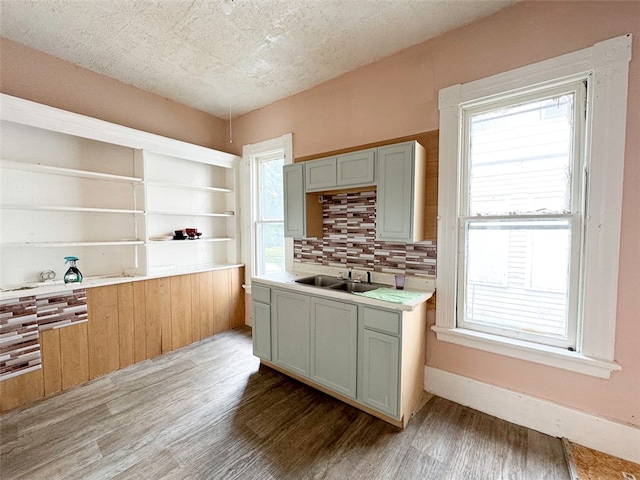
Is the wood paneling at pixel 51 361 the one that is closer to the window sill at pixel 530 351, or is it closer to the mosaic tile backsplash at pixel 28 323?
the mosaic tile backsplash at pixel 28 323

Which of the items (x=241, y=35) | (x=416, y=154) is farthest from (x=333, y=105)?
(x=416, y=154)

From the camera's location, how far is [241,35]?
7.21ft

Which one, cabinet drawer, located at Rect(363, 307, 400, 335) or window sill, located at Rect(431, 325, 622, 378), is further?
cabinet drawer, located at Rect(363, 307, 400, 335)

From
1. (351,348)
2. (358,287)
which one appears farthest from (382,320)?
(358,287)

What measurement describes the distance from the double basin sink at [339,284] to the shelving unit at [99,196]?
61.0 inches

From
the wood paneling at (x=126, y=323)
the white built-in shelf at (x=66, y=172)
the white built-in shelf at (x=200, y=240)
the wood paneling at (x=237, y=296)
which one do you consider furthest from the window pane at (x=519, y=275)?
the white built-in shelf at (x=66, y=172)

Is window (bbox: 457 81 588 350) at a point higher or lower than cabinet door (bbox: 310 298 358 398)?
higher

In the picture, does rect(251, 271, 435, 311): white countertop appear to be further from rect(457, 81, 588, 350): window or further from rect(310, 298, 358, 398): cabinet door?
rect(457, 81, 588, 350): window

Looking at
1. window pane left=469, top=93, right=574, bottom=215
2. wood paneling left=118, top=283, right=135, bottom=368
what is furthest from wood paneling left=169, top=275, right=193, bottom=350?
window pane left=469, top=93, right=574, bottom=215

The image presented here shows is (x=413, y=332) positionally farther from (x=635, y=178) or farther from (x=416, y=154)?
(x=635, y=178)

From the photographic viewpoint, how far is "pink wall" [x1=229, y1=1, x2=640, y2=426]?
5.33ft

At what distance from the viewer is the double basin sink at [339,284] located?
252 cm

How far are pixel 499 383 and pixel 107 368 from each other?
343 cm

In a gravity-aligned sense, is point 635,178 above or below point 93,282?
above
